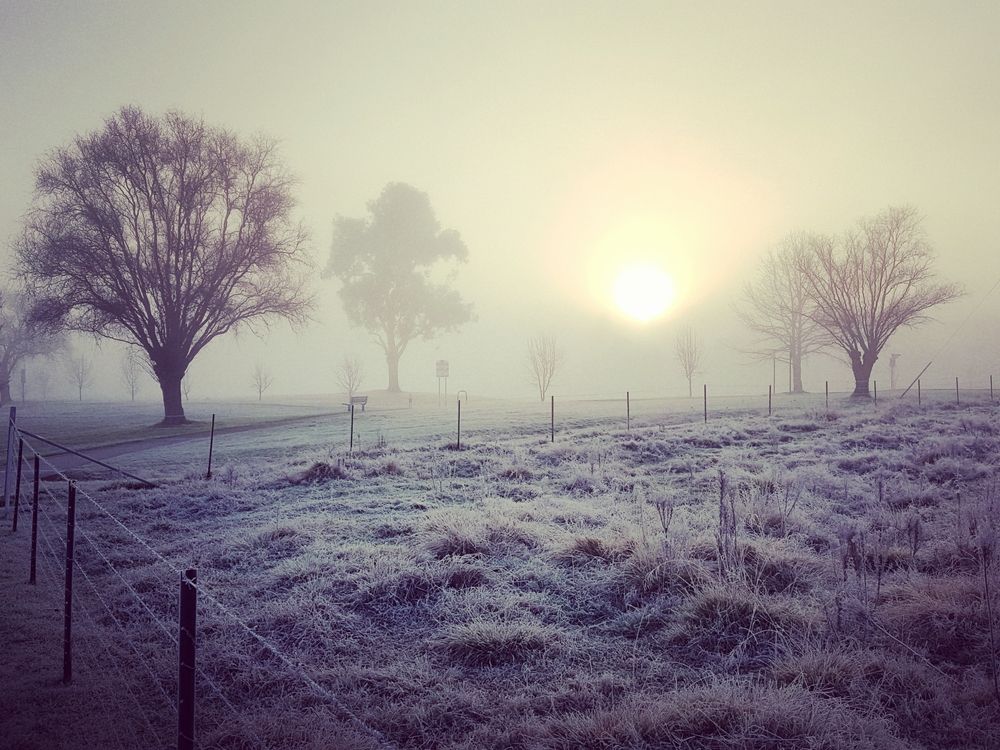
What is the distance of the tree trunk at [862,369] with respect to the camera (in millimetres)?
42062

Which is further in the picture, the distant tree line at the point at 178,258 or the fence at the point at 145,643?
the distant tree line at the point at 178,258

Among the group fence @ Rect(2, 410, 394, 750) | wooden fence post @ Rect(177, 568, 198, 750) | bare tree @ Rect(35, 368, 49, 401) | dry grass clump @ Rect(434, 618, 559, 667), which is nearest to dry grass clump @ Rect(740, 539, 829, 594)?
dry grass clump @ Rect(434, 618, 559, 667)

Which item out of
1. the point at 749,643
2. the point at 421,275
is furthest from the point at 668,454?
the point at 421,275

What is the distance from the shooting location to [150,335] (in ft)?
104

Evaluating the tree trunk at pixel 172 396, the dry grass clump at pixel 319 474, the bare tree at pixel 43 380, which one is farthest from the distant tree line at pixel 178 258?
the bare tree at pixel 43 380

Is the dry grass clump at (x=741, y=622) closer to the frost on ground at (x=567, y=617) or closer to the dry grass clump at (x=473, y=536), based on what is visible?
the frost on ground at (x=567, y=617)

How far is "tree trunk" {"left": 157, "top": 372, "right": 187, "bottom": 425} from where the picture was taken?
3216 centimetres

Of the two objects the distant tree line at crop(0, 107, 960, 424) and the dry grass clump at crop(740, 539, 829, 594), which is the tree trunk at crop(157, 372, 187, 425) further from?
the dry grass clump at crop(740, 539, 829, 594)

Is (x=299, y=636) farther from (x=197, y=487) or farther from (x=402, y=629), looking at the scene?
(x=197, y=487)

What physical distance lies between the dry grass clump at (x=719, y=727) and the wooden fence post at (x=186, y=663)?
2.07 m

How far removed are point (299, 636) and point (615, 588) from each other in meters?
3.55

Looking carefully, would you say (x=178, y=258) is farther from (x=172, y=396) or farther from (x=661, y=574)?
(x=661, y=574)

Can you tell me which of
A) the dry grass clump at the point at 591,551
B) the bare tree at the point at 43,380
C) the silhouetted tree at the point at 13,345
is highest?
the silhouetted tree at the point at 13,345

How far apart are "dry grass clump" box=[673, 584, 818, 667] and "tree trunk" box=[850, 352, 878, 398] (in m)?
42.2
